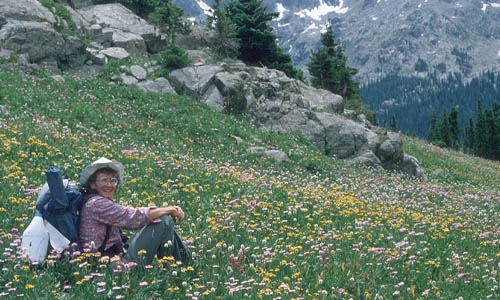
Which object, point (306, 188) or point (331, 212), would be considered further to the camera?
point (306, 188)

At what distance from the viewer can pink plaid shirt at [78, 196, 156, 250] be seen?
574 centimetres

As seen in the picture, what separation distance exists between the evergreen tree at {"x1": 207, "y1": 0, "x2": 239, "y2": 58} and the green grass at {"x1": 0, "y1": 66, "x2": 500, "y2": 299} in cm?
1251

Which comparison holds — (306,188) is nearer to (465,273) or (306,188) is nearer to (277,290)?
(465,273)

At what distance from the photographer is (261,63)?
3238 cm

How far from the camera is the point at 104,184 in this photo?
19.8 ft

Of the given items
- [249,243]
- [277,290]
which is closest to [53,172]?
[277,290]

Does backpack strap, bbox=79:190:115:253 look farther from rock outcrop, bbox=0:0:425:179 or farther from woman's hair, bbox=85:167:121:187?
rock outcrop, bbox=0:0:425:179

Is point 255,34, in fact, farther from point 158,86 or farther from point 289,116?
point 158,86

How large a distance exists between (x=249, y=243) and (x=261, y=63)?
25.8 m

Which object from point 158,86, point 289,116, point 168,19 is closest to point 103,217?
point 158,86

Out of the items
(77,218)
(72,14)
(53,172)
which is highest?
(72,14)

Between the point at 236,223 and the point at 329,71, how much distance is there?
124 feet

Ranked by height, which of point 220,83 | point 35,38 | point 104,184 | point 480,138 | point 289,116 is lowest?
point 480,138

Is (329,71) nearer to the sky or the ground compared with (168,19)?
nearer to the ground
